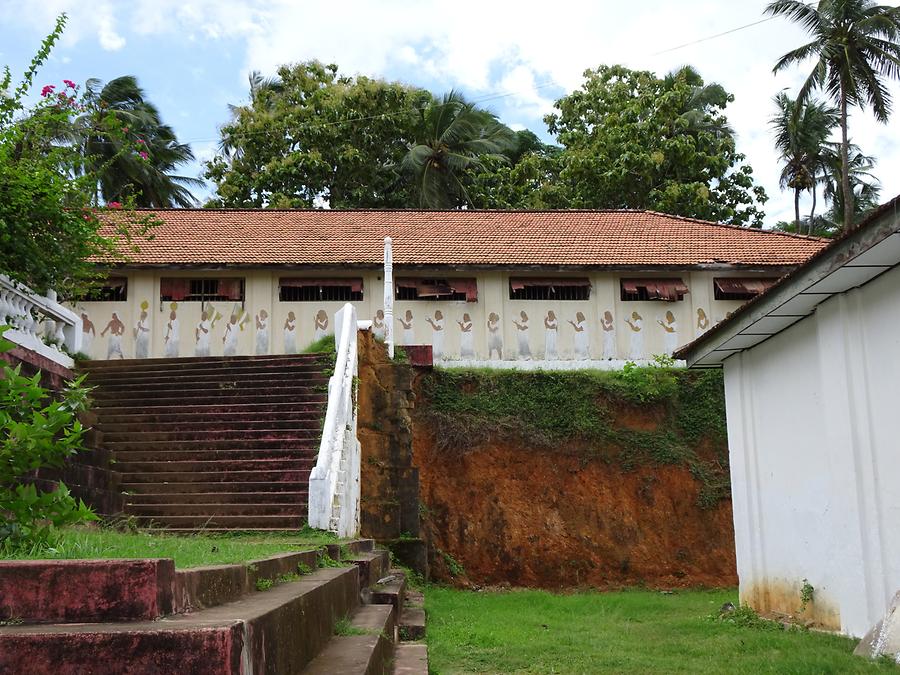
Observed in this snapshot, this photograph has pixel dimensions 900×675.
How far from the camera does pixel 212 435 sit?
11.9 meters

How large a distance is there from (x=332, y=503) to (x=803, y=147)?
2788cm

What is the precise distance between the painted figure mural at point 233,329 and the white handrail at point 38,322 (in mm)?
5065

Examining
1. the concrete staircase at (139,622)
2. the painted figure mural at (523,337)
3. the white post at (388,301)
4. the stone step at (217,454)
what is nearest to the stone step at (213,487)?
the stone step at (217,454)

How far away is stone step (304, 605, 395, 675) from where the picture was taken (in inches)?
143

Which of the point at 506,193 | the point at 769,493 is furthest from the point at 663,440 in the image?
the point at 506,193

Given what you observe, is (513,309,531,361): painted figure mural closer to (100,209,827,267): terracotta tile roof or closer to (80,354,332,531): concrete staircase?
(100,209,827,267): terracotta tile roof

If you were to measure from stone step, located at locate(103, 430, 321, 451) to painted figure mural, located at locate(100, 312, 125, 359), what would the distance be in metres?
6.14

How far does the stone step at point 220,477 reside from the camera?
35.4ft

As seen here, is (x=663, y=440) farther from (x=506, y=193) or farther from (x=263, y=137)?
(x=263, y=137)

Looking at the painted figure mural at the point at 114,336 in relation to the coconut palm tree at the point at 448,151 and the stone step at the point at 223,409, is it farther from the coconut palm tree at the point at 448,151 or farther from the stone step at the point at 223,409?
the coconut palm tree at the point at 448,151

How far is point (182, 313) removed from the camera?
17.9 meters

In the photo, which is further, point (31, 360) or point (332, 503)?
point (31, 360)

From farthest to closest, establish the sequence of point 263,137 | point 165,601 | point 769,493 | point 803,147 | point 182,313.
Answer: point 803,147
point 263,137
point 182,313
point 769,493
point 165,601

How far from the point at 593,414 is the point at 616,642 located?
28.4 ft
